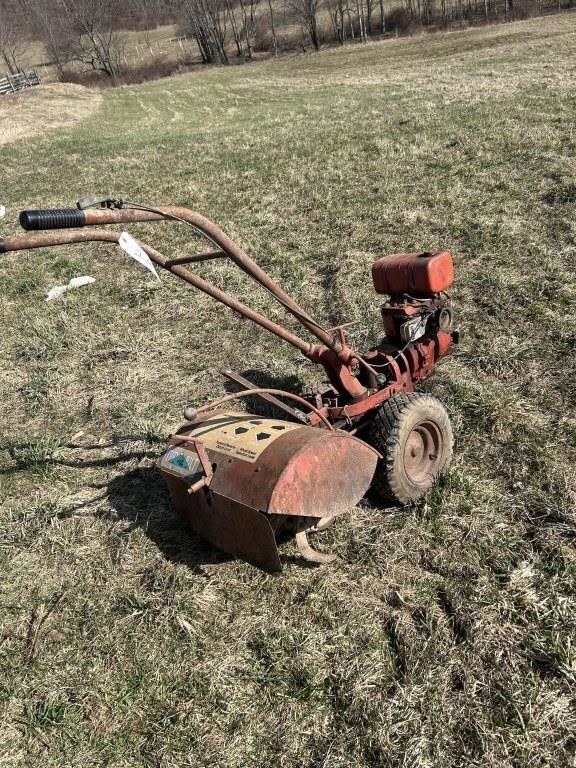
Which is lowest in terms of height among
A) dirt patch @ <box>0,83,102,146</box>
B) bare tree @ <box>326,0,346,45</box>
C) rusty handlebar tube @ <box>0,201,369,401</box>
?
bare tree @ <box>326,0,346,45</box>

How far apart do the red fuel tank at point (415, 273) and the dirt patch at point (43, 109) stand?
2229 cm

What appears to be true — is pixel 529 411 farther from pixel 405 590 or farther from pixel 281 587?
pixel 281 587

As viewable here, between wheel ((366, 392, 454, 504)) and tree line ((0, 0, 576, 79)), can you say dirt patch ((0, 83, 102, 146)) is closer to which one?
tree line ((0, 0, 576, 79))

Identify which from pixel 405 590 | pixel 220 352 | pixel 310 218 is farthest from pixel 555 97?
pixel 405 590

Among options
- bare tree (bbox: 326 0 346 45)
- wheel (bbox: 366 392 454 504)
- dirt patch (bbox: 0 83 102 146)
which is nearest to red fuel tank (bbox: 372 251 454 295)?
wheel (bbox: 366 392 454 504)

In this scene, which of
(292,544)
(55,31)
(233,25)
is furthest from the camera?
(55,31)

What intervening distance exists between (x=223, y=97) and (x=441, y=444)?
106ft

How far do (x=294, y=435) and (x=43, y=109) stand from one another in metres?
31.8

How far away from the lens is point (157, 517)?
3.90 m

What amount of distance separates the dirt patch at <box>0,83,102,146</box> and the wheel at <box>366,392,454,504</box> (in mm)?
23444

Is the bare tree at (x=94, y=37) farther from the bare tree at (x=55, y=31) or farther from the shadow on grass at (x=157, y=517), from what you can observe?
the shadow on grass at (x=157, y=517)

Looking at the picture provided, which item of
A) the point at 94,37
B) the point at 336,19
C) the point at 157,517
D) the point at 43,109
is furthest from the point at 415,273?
the point at 94,37

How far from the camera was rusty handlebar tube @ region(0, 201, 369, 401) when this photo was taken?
236 cm

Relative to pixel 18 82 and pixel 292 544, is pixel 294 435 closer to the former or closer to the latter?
pixel 292 544
